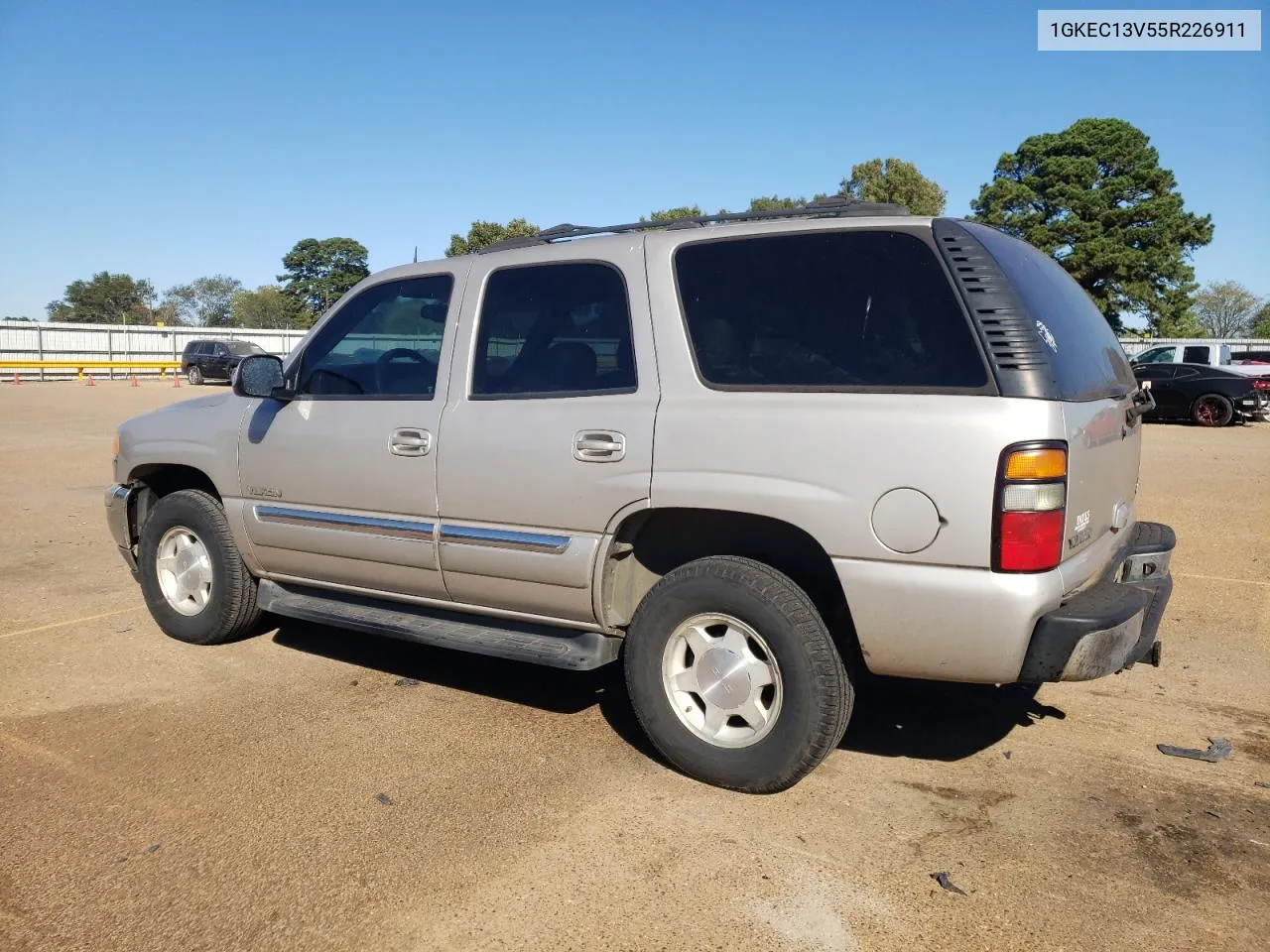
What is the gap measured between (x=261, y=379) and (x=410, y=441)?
2.90 ft

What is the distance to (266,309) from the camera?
262 ft

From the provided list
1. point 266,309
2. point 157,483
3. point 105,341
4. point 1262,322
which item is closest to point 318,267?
point 266,309

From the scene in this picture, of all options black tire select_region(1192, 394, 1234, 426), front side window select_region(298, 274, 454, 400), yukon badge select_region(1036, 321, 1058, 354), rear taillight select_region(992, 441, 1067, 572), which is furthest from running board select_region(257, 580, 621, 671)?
black tire select_region(1192, 394, 1234, 426)

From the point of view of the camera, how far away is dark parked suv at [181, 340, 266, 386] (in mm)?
34875

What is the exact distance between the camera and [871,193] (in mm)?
45094

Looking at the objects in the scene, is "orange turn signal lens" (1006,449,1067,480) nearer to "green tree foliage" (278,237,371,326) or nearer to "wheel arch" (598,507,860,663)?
"wheel arch" (598,507,860,663)

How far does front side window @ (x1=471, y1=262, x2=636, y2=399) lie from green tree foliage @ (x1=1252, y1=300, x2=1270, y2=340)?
7342 centimetres

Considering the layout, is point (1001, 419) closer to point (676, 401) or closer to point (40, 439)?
point (676, 401)

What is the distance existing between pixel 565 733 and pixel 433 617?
30.8 inches

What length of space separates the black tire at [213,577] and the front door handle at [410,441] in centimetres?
128

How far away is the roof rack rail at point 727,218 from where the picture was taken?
367cm

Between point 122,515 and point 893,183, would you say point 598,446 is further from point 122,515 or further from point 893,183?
point 893,183

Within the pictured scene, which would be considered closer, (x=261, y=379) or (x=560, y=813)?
(x=560, y=813)

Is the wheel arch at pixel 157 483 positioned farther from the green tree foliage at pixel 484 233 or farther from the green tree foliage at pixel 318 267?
the green tree foliage at pixel 318 267
